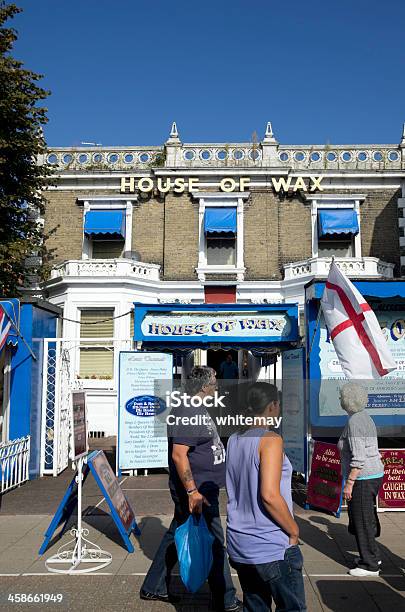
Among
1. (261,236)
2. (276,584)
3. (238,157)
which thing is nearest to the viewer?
(276,584)

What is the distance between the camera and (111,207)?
1997cm

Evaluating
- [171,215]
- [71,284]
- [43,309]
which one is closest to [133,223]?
[171,215]

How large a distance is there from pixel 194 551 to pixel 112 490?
2.06 meters

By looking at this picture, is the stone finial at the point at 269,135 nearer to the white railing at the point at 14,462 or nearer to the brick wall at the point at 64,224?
the brick wall at the point at 64,224

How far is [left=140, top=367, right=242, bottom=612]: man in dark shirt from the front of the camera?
14.8 ft

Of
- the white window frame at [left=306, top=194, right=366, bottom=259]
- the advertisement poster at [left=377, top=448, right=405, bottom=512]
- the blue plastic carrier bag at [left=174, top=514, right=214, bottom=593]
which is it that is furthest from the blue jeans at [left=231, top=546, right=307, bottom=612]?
the white window frame at [left=306, top=194, right=366, bottom=259]

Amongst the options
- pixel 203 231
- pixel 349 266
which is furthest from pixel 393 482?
pixel 203 231

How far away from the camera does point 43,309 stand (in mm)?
11359

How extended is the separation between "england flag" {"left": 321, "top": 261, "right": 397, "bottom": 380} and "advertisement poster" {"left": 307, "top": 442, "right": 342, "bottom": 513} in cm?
128

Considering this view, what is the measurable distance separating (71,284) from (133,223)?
348 centimetres

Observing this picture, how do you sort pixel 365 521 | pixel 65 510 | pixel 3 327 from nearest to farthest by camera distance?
pixel 365 521, pixel 65 510, pixel 3 327

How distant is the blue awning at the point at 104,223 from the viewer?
19.2m

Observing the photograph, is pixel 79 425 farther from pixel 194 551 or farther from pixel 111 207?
pixel 111 207

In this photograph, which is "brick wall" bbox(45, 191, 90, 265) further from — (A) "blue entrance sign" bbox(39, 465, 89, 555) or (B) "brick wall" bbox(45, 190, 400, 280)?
(A) "blue entrance sign" bbox(39, 465, 89, 555)
